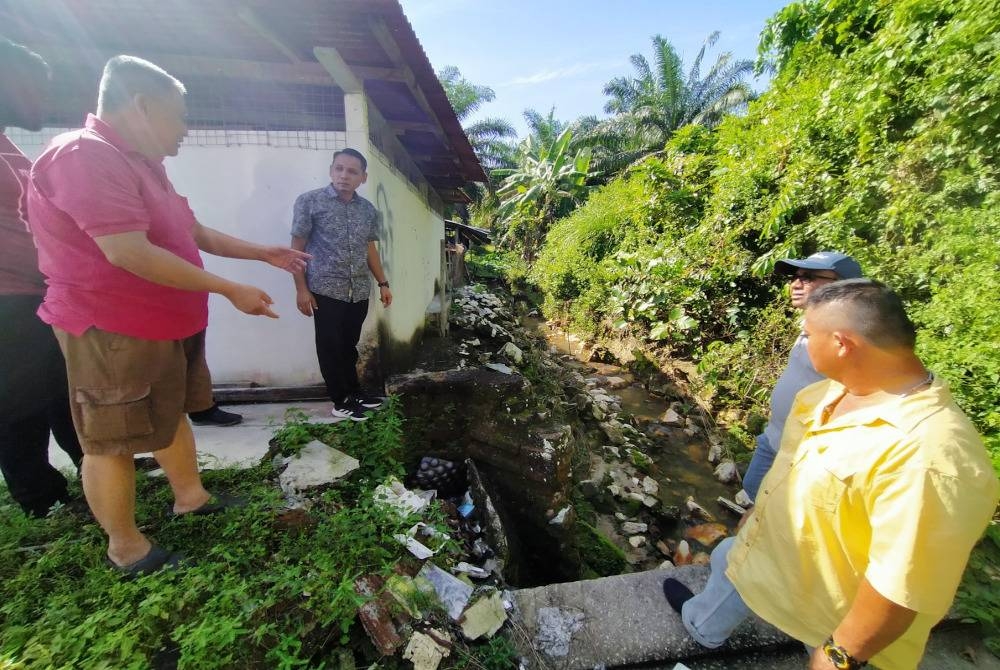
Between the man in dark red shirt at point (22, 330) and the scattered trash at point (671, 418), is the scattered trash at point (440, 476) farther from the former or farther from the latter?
the scattered trash at point (671, 418)

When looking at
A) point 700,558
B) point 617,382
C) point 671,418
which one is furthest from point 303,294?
point 617,382

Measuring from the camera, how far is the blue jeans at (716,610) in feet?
5.04

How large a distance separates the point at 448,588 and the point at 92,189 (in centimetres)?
194

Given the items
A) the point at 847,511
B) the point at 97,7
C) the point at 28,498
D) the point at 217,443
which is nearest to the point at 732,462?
the point at 847,511

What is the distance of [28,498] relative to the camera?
1.73 meters

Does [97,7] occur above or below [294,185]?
above

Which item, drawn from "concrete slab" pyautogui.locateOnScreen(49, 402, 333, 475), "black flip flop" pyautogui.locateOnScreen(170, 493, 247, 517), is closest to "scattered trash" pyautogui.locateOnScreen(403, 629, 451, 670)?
"black flip flop" pyautogui.locateOnScreen(170, 493, 247, 517)

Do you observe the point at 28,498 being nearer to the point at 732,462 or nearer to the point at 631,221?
the point at 732,462

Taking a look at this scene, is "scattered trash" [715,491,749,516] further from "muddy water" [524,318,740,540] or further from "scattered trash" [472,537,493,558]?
"scattered trash" [472,537,493,558]

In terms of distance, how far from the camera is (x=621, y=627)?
1.73 metres

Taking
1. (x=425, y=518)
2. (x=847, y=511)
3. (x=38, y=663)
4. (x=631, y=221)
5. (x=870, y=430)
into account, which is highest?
(x=631, y=221)

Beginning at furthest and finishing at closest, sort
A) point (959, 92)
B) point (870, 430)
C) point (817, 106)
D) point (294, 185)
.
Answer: point (817, 106) < point (294, 185) < point (959, 92) < point (870, 430)

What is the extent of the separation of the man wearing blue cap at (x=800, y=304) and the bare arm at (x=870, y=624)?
1.19 m

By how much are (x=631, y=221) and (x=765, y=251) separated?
3.59m
